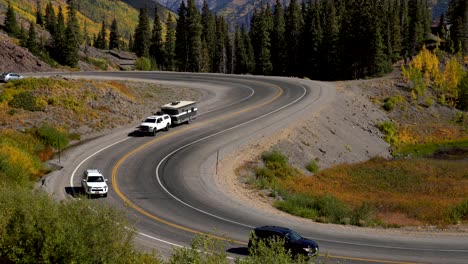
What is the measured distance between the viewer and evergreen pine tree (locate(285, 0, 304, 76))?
121m

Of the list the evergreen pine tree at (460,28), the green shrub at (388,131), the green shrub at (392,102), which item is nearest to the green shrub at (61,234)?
the green shrub at (388,131)

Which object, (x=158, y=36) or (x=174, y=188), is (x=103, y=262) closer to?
(x=174, y=188)

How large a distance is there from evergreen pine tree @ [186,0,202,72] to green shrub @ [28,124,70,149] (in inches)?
2637

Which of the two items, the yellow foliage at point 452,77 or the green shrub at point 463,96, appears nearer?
the green shrub at point 463,96

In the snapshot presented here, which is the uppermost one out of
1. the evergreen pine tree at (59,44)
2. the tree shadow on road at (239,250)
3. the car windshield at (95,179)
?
the evergreen pine tree at (59,44)

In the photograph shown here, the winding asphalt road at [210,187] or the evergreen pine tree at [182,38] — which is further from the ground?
the evergreen pine tree at [182,38]

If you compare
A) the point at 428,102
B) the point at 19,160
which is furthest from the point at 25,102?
the point at 428,102

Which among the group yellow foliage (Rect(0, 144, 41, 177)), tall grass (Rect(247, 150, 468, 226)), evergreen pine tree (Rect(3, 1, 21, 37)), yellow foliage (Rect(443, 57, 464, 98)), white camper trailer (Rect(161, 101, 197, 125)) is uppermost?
evergreen pine tree (Rect(3, 1, 21, 37))

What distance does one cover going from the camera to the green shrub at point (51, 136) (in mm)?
45719

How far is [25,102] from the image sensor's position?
171 ft

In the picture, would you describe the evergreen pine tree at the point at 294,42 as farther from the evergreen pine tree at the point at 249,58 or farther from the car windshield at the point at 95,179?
the car windshield at the point at 95,179

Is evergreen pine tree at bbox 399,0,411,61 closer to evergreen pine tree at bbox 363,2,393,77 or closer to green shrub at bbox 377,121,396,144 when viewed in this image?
evergreen pine tree at bbox 363,2,393,77

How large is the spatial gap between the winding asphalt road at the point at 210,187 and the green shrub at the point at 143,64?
57072 mm

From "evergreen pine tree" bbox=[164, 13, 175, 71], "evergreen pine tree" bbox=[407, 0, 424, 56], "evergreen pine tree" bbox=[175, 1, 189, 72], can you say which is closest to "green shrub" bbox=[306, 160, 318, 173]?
"evergreen pine tree" bbox=[175, 1, 189, 72]
